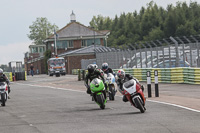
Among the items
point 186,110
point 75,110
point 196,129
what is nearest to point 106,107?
point 75,110

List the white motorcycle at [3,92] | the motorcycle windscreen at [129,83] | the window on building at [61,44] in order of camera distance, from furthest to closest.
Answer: the window on building at [61,44] → the white motorcycle at [3,92] → the motorcycle windscreen at [129,83]

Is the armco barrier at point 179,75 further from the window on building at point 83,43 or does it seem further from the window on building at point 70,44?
the window on building at point 83,43

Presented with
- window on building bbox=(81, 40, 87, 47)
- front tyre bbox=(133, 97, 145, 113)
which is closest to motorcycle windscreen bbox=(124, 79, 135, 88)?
front tyre bbox=(133, 97, 145, 113)

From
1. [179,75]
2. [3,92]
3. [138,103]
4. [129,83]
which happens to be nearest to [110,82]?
[3,92]

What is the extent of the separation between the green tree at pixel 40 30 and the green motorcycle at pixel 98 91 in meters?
126

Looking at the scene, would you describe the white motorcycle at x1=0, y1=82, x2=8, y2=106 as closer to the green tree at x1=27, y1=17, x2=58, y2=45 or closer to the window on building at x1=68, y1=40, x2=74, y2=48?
the window on building at x1=68, y1=40, x2=74, y2=48

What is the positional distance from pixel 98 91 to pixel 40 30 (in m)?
128

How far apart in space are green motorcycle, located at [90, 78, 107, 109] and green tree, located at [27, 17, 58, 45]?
415 ft

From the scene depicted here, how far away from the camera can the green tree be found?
461 ft

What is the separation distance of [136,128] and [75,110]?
4887 mm

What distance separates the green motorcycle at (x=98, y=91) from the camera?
14.1 metres

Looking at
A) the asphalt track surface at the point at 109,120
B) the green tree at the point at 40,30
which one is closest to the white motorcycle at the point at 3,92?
the asphalt track surface at the point at 109,120

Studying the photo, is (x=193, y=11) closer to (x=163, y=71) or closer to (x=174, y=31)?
(x=174, y=31)

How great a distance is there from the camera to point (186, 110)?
1268cm
